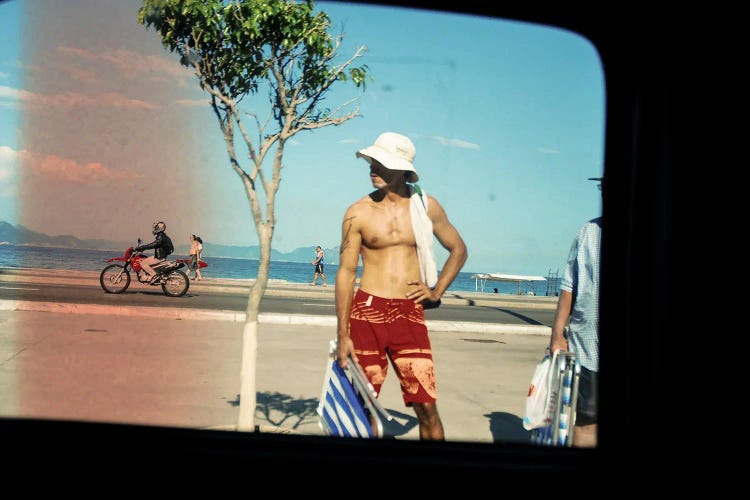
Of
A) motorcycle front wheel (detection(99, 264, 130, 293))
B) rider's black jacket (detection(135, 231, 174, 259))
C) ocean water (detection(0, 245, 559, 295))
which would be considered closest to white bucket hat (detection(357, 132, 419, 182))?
rider's black jacket (detection(135, 231, 174, 259))

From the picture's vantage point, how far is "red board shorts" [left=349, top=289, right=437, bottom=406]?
426 centimetres

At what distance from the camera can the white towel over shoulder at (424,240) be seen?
4.21 m

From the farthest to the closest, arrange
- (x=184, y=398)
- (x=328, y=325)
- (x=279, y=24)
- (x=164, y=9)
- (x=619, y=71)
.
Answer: (x=328, y=325) < (x=184, y=398) < (x=279, y=24) < (x=164, y=9) < (x=619, y=71)

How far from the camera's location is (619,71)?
2.43m

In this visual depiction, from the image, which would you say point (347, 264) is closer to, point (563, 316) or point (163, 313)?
point (563, 316)

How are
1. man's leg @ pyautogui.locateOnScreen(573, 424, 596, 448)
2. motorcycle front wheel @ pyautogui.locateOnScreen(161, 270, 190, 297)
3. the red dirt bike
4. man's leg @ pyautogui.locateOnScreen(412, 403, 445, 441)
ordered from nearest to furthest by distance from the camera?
1. man's leg @ pyautogui.locateOnScreen(573, 424, 596, 448)
2. man's leg @ pyautogui.locateOnScreen(412, 403, 445, 441)
3. the red dirt bike
4. motorcycle front wheel @ pyautogui.locateOnScreen(161, 270, 190, 297)

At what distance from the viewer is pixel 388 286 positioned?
14.0 ft

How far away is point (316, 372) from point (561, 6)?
5812mm

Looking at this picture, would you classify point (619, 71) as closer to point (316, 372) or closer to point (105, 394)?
point (105, 394)

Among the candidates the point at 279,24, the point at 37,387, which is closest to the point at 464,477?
the point at 279,24

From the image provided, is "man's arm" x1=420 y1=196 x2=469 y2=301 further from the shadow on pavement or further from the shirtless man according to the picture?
the shadow on pavement

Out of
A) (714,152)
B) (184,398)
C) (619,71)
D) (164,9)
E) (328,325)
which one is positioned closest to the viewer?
(714,152)

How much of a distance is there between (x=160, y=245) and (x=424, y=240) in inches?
518

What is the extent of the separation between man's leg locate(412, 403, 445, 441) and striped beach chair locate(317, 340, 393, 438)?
386 millimetres
